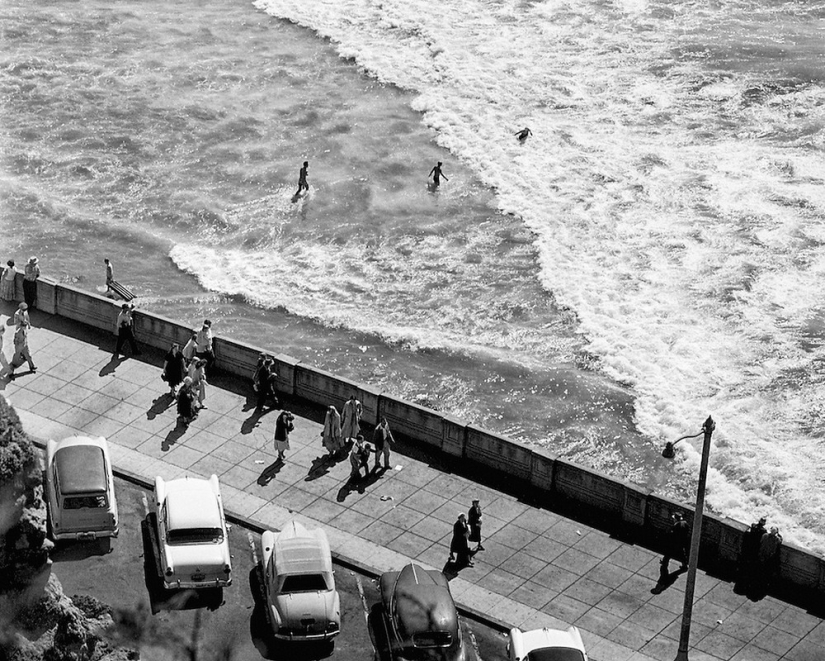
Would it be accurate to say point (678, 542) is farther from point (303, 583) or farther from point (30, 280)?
point (30, 280)

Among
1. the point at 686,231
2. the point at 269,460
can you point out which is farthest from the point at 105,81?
the point at 269,460

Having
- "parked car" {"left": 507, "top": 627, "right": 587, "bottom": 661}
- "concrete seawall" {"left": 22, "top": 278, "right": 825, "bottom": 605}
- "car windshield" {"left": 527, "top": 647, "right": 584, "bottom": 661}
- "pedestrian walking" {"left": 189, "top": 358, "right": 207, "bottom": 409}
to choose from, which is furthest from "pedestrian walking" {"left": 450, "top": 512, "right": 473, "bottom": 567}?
"pedestrian walking" {"left": 189, "top": 358, "right": 207, "bottom": 409}

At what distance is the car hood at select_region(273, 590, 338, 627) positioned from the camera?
30.7 meters

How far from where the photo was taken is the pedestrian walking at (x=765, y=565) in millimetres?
33469

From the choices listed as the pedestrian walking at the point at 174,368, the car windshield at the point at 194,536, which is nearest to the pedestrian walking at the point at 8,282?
the pedestrian walking at the point at 174,368

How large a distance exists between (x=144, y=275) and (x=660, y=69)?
1231 inches

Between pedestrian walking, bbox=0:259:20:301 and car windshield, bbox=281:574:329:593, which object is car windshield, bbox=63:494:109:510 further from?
pedestrian walking, bbox=0:259:20:301

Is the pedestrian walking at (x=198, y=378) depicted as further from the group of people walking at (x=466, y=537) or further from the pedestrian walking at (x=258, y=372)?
the group of people walking at (x=466, y=537)

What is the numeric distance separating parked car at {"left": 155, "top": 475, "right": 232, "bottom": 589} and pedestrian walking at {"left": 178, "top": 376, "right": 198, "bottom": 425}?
6.15m

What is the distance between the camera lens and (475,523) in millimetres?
34438

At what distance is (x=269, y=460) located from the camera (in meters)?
37.9

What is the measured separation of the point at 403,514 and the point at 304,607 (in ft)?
19.0

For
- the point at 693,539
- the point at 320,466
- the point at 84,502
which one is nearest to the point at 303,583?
the point at 84,502

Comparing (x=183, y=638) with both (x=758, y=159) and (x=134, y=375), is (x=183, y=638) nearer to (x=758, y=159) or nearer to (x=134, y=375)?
(x=134, y=375)
